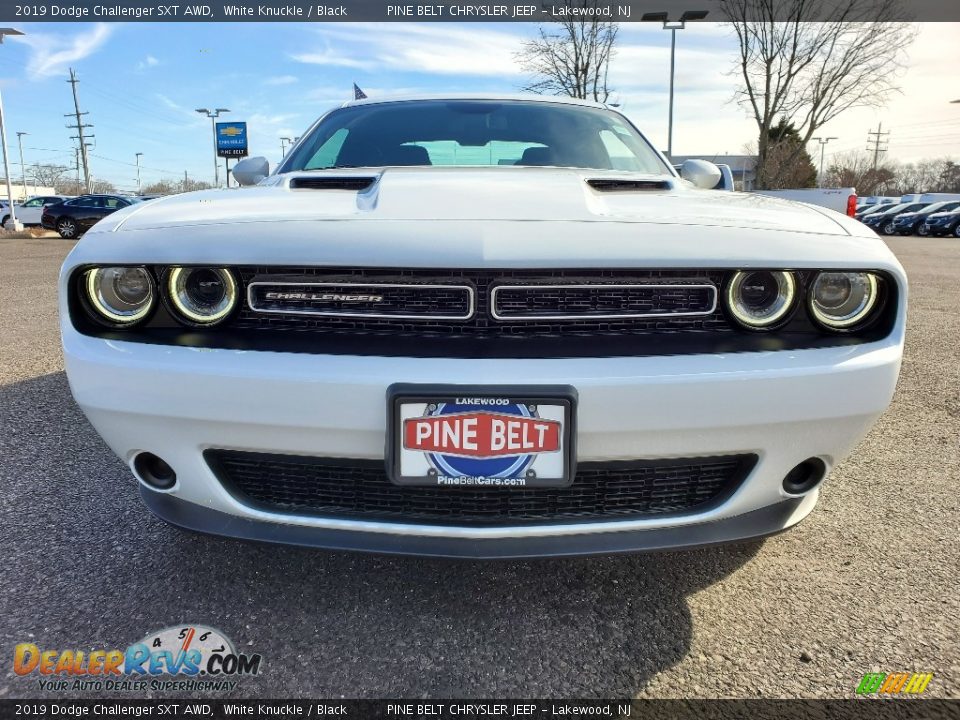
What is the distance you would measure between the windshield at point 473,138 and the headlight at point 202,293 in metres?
1.24

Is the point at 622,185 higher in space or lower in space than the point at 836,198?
higher

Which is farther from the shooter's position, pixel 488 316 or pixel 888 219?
pixel 888 219

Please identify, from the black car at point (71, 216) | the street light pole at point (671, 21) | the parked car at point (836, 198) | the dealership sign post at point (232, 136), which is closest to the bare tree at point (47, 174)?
the dealership sign post at point (232, 136)

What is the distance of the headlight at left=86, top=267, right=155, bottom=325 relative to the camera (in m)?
1.59

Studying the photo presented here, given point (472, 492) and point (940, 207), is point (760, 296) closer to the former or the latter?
point (472, 492)

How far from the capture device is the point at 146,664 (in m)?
1.57

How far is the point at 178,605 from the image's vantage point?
177 cm

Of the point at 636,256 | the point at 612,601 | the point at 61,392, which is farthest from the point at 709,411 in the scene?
the point at 61,392

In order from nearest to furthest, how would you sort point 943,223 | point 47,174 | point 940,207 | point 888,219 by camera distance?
1. point 943,223
2. point 940,207
3. point 888,219
4. point 47,174

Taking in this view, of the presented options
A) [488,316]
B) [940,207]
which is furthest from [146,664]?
[940,207]

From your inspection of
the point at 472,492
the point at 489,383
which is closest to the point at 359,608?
the point at 472,492

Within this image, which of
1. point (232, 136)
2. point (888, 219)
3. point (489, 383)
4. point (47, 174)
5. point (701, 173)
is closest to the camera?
point (489, 383)

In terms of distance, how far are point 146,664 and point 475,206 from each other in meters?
1.32

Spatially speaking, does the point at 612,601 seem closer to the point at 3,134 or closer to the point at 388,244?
the point at 388,244
